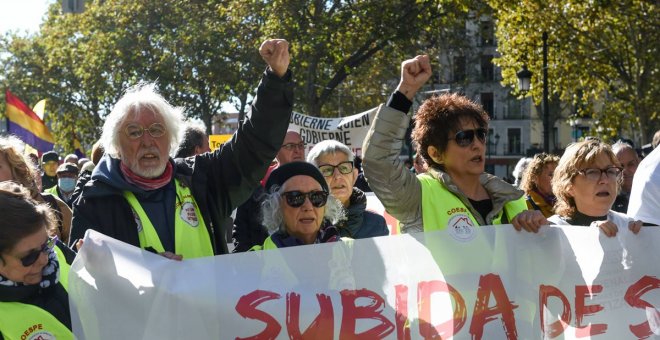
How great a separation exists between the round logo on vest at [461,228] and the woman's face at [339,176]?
1.30 meters

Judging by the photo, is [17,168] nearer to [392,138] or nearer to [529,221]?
[392,138]

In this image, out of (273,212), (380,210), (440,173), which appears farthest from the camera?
(380,210)

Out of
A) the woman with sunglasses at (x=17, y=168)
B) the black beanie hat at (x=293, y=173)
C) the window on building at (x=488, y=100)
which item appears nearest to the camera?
the black beanie hat at (x=293, y=173)

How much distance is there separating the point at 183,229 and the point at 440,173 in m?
1.08

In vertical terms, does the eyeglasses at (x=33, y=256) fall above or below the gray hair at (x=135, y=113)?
below

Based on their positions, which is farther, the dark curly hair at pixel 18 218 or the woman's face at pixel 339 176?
the woman's face at pixel 339 176

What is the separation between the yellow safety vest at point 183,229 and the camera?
339 cm

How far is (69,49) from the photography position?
1467 inches

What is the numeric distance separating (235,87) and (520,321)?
936 inches

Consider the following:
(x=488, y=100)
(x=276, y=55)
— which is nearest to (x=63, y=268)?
(x=276, y=55)

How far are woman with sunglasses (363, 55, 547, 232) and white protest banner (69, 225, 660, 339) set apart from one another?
0.12 metres

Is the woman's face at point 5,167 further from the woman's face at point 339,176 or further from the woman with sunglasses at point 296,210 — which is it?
the woman's face at point 339,176

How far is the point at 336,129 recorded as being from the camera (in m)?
10.2

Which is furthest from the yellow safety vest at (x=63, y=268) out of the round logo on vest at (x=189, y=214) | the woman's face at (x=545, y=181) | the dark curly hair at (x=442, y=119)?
the woman's face at (x=545, y=181)
